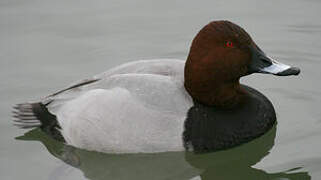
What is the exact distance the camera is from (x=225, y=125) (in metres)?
4.86

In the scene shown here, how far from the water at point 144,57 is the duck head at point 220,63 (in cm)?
52

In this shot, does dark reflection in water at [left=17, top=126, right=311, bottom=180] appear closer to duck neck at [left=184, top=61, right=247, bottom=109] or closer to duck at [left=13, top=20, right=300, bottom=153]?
duck at [left=13, top=20, right=300, bottom=153]

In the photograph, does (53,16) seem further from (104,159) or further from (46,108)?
(104,159)

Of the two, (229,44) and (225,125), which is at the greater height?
(229,44)

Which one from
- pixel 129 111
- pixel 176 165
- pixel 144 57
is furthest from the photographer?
pixel 144 57

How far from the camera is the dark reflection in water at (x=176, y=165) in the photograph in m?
4.77

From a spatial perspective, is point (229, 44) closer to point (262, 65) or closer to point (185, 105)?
point (262, 65)

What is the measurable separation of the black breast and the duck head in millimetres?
126

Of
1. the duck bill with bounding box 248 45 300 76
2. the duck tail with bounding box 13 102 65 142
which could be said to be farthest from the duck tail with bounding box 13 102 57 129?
the duck bill with bounding box 248 45 300 76

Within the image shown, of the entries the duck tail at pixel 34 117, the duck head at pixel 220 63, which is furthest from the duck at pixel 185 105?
the duck tail at pixel 34 117

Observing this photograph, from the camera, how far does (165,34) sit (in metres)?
7.13

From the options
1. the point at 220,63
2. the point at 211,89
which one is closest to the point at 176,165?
the point at 211,89

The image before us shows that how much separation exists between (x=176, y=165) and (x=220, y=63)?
0.88 meters

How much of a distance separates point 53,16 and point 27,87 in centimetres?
175
